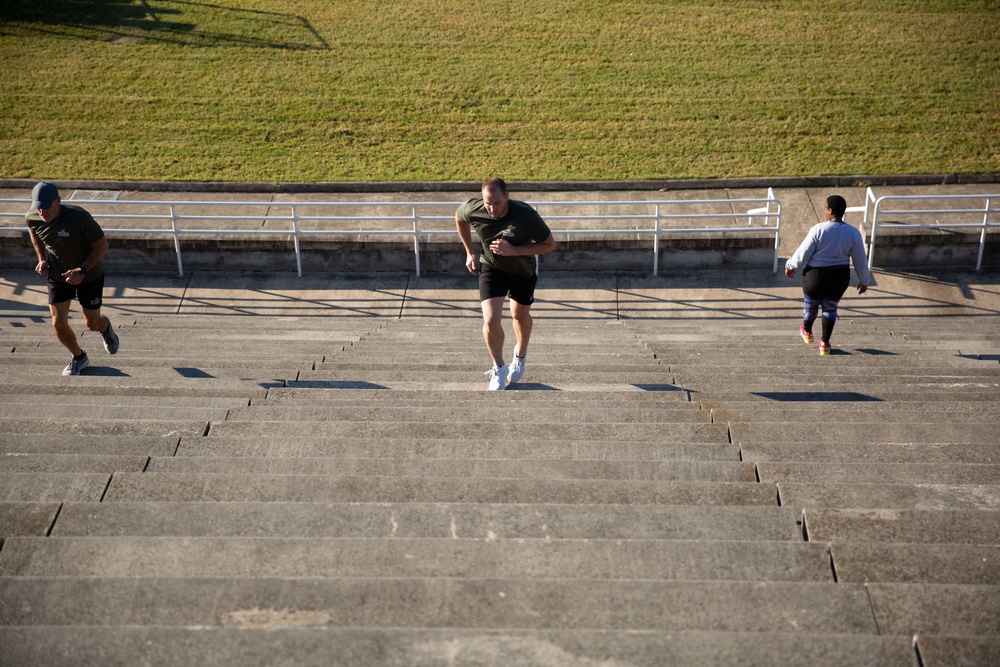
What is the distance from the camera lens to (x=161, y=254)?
37.2 ft

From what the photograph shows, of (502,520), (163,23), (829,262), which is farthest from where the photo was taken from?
(163,23)

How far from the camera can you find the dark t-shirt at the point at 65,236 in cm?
710

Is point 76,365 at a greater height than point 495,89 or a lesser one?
greater

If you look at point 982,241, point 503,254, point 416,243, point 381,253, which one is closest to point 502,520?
point 503,254

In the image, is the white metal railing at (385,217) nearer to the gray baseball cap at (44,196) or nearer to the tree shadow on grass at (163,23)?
the gray baseball cap at (44,196)

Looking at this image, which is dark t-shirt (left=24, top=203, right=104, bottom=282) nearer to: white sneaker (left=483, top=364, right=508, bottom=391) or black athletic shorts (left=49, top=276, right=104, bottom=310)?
black athletic shorts (left=49, top=276, right=104, bottom=310)

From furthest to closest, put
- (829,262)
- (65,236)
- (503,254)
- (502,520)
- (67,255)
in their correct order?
(829,262) → (67,255) → (65,236) → (503,254) → (502,520)

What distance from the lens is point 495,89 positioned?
16.6 m

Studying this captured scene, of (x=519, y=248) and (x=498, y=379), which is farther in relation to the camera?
(x=498, y=379)

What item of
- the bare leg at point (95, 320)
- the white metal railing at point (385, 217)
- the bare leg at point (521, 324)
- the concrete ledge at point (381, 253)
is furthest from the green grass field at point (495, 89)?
the bare leg at point (521, 324)

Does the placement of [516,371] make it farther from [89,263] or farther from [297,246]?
[297,246]

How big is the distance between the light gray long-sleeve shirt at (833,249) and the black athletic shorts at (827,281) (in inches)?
1.9

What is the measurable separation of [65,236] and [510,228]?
349cm

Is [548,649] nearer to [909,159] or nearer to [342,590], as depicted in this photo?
[342,590]
